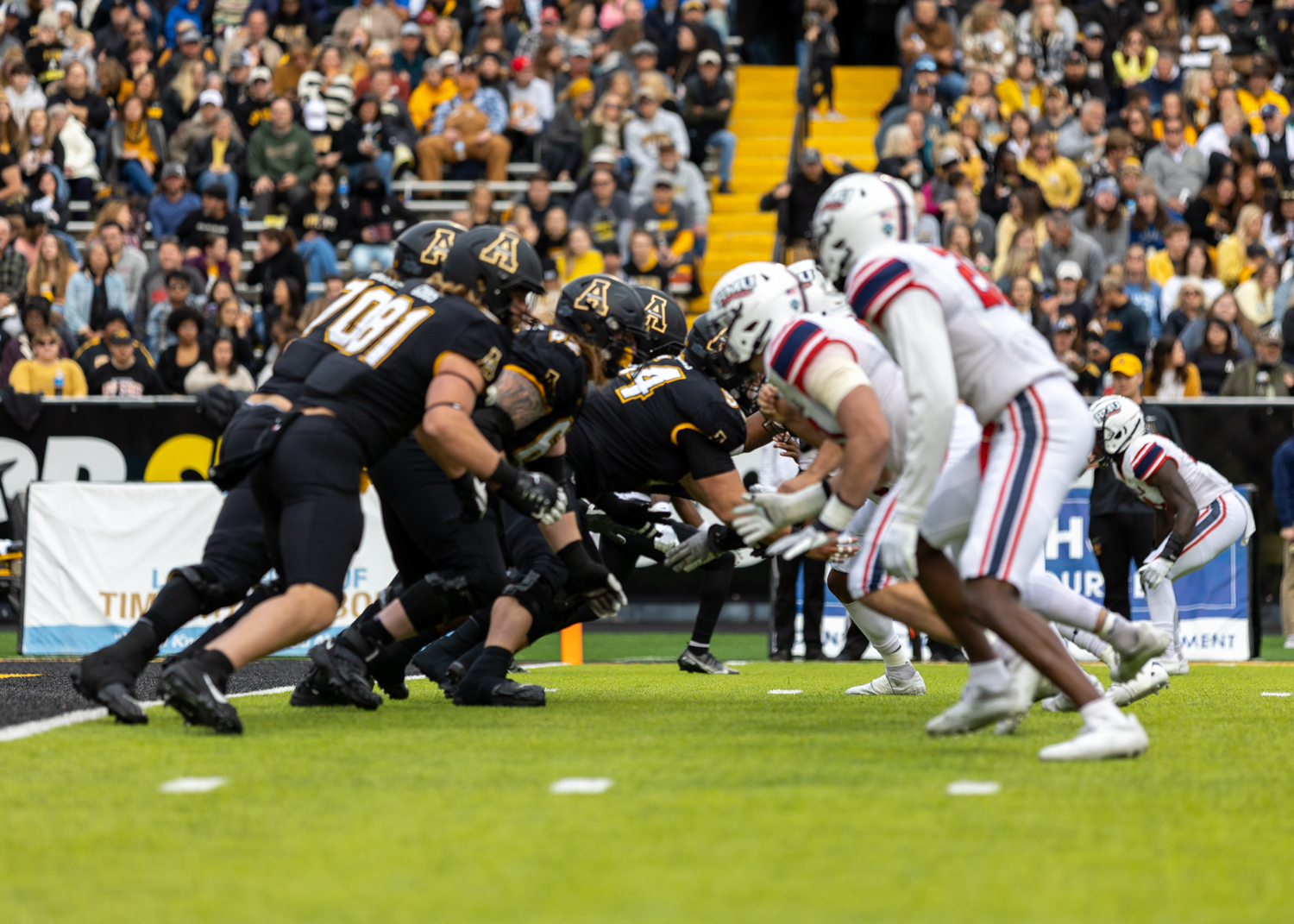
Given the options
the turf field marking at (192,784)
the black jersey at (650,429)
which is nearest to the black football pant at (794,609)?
the black jersey at (650,429)

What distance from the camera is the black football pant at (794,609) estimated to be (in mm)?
11391

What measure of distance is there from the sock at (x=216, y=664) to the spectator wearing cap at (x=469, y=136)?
13294 mm

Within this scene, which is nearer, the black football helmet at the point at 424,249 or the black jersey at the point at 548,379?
the black jersey at the point at 548,379

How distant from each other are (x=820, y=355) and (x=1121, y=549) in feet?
21.2

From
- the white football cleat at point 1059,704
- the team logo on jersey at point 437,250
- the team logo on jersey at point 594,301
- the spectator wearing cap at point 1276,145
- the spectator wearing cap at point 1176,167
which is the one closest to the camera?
the white football cleat at point 1059,704

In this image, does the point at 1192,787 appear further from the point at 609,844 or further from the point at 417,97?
the point at 417,97

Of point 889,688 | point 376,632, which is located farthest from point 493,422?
point 889,688

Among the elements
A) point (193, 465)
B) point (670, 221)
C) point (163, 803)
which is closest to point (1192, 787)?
point (163, 803)

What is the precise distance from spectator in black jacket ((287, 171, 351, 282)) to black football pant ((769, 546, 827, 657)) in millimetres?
7136

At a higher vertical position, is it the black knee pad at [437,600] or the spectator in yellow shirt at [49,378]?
the spectator in yellow shirt at [49,378]

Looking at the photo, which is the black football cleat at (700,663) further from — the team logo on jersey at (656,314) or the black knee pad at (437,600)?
the black knee pad at (437,600)

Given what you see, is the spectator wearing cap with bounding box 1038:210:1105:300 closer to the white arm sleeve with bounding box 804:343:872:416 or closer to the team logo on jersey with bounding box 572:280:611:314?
the team logo on jersey with bounding box 572:280:611:314

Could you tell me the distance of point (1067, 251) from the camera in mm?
15547

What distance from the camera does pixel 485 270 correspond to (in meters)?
6.02
